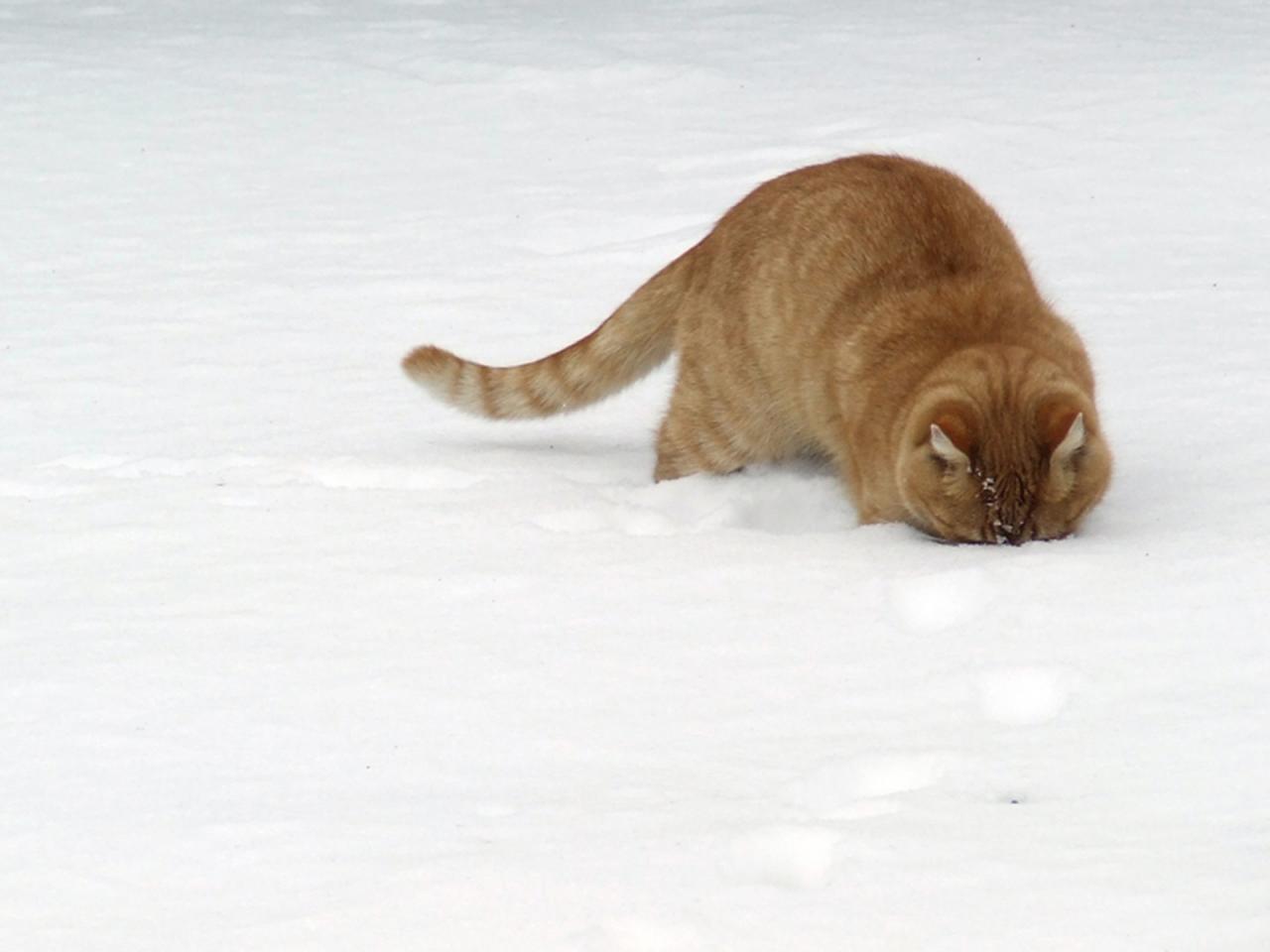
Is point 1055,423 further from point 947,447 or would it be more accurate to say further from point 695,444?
point 695,444

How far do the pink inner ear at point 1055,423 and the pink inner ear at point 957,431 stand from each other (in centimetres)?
16

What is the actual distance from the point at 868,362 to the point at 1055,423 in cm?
71

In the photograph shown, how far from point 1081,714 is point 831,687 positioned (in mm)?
452

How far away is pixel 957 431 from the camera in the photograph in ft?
13.5

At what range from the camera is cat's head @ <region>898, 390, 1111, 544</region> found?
412cm

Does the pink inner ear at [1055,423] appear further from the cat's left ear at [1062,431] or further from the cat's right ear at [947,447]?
the cat's right ear at [947,447]

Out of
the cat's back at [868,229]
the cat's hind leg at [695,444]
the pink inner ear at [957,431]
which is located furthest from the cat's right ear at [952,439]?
the cat's hind leg at [695,444]

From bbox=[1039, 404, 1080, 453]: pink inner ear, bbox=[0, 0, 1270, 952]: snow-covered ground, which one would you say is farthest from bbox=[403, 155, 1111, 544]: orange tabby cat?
bbox=[0, 0, 1270, 952]: snow-covered ground

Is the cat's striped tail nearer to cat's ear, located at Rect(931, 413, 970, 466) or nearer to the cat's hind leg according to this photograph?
the cat's hind leg

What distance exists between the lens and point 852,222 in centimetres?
495

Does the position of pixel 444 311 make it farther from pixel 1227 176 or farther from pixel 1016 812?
pixel 1016 812

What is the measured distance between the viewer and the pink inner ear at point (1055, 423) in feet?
13.4

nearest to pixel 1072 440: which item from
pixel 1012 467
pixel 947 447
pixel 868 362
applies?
pixel 1012 467

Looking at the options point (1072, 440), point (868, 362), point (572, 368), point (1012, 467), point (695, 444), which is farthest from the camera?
point (572, 368)
